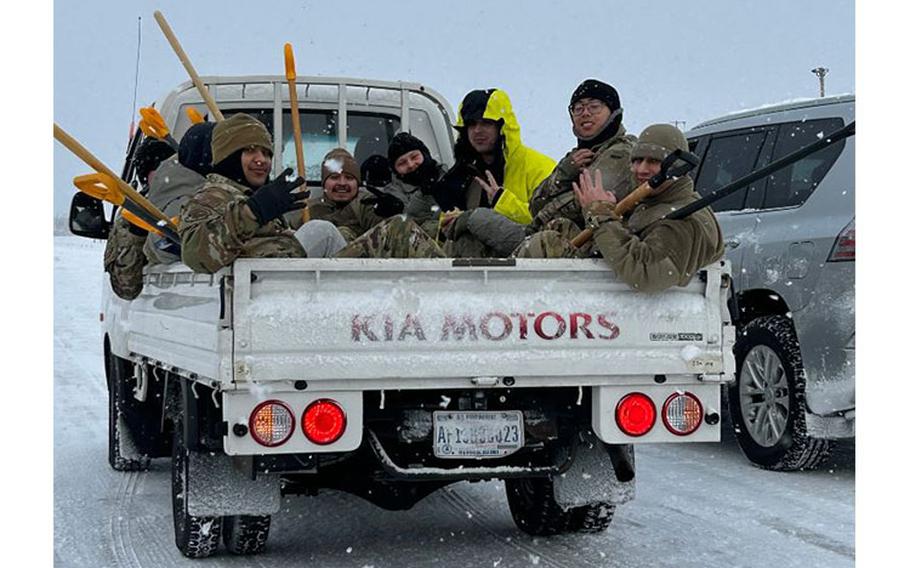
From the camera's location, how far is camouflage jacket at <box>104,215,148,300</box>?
650 centimetres

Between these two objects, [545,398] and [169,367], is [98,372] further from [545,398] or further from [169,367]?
[545,398]

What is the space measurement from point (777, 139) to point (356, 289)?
14.3 ft

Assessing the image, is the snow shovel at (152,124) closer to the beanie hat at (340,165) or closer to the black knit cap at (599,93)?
the beanie hat at (340,165)

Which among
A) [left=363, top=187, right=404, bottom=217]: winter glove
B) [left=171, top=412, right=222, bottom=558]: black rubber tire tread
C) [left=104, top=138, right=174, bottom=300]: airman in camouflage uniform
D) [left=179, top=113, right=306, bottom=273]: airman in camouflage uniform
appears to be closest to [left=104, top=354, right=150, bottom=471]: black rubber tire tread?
[left=104, top=138, right=174, bottom=300]: airman in camouflage uniform

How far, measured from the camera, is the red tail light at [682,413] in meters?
4.95

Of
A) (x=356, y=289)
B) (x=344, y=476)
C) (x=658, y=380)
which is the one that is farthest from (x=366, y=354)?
(x=658, y=380)

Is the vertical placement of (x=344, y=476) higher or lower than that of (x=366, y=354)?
lower

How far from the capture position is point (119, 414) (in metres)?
7.62

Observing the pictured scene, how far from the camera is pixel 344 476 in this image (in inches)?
206

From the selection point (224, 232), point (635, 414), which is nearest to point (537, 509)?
point (635, 414)

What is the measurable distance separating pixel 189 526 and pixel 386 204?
2.47 meters

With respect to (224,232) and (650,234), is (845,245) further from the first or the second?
(224,232)

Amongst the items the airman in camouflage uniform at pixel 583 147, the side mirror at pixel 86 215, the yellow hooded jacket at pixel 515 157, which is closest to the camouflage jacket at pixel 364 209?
the yellow hooded jacket at pixel 515 157

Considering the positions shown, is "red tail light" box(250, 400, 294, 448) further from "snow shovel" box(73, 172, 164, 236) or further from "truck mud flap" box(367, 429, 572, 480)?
"snow shovel" box(73, 172, 164, 236)
